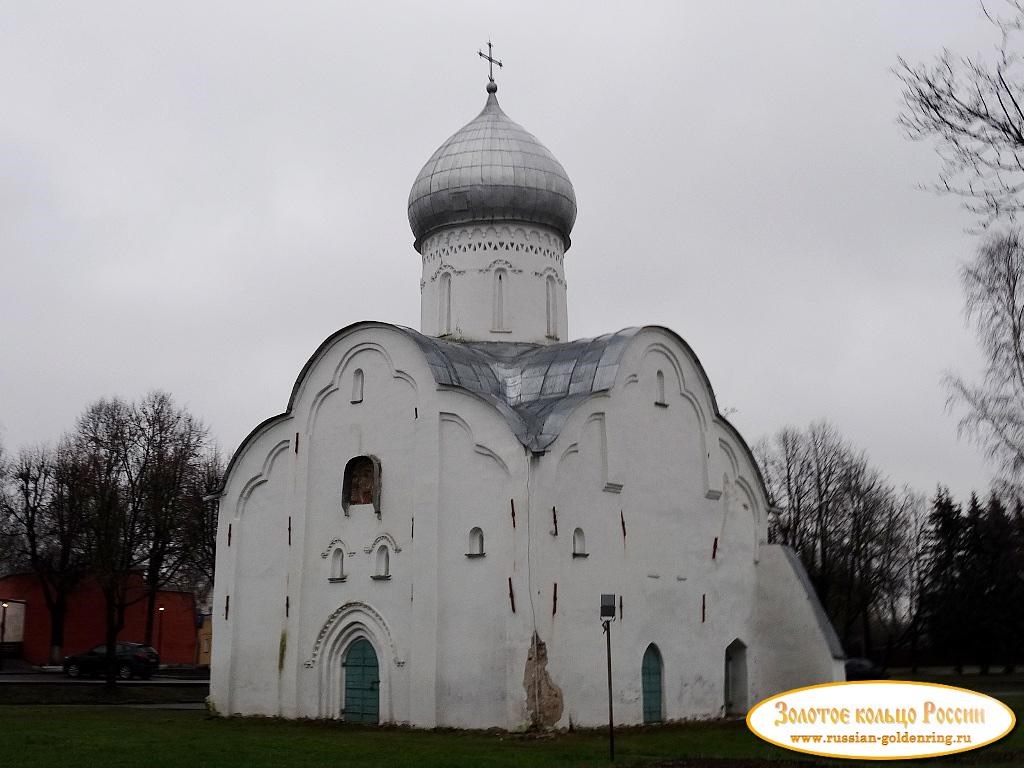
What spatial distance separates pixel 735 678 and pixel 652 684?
2534mm

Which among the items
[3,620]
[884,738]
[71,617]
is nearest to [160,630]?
[71,617]

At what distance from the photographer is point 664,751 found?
45.4 feet

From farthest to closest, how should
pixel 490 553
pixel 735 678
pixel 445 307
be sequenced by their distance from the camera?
1. pixel 445 307
2. pixel 735 678
3. pixel 490 553

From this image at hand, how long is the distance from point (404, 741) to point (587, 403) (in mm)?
5559

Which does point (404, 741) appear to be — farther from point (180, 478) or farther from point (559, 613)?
point (180, 478)

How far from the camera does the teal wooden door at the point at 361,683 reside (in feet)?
56.1

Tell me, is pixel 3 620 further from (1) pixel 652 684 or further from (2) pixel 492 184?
(1) pixel 652 684

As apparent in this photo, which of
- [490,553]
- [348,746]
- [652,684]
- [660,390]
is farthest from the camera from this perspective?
[660,390]

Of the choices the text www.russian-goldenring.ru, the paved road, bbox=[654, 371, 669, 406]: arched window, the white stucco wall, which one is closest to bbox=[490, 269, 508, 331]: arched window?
the white stucco wall

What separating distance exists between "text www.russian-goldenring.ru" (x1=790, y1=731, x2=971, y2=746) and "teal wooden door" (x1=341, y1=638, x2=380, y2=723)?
31.6 ft

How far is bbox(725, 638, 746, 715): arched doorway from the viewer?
18.9 m

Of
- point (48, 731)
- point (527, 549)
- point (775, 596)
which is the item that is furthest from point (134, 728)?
point (775, 596)

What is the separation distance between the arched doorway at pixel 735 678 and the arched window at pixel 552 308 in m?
6.39

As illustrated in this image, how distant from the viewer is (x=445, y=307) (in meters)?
20.8
